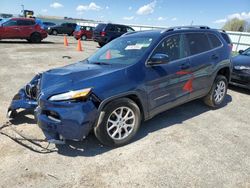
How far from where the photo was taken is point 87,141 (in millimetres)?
3998

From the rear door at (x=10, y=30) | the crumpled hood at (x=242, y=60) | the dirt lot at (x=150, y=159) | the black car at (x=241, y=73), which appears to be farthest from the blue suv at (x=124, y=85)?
the rear door at (x=10, y=30)

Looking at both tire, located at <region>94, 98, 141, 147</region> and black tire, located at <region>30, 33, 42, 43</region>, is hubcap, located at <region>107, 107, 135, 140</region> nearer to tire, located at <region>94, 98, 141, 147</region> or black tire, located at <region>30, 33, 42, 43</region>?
tire, located at <region>94, 98, 141, 147</region>

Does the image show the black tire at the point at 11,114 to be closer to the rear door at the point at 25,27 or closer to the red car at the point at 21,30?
the red car at the point at 21,30

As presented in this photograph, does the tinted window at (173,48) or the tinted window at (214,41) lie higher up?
the tinted window at (214,41)

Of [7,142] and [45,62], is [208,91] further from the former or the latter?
[45,62]

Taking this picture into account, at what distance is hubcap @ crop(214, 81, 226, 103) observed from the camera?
18.9ft

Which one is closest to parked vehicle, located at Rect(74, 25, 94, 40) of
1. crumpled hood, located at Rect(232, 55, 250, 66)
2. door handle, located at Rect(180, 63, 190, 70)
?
crumpled hood, located at Rect(232, 55, 250, 66)

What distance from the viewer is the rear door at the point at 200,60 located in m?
4.94

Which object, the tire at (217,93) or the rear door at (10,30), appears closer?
the tire at (217,93)

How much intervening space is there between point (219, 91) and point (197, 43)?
1367mm

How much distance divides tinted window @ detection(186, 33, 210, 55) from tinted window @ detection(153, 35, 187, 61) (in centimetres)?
26

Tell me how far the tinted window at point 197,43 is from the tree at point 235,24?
191 ft

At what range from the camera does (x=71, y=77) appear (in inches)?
145

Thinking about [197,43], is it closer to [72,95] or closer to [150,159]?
[150,159]
